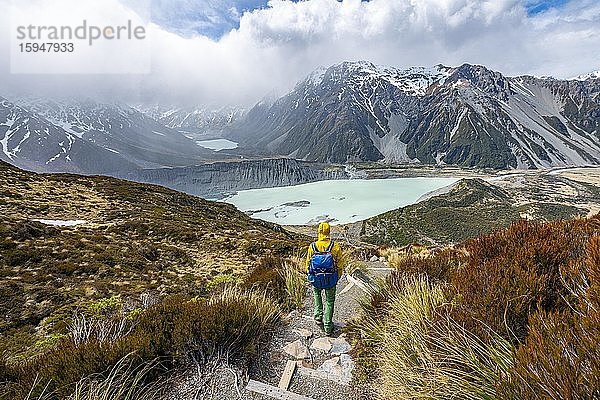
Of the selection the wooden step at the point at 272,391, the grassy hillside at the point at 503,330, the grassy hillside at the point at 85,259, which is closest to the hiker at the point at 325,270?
the grassy hillside at the point at 503,330

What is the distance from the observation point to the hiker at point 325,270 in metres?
4.48

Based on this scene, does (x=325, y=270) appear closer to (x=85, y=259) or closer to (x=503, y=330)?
(x=503, y=330)

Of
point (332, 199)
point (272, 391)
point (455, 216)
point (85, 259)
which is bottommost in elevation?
point (332, 199)

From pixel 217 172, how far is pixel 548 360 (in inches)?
6851

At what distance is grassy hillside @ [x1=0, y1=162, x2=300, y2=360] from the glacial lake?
63.7 metres

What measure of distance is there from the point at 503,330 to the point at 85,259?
14464mm

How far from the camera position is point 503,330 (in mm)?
2438

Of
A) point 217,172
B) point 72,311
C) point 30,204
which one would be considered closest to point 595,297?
point 72,311

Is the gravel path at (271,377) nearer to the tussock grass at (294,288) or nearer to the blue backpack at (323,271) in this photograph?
the blue backpack at (323,271)

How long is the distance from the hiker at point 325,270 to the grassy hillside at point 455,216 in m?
54.3

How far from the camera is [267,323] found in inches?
166

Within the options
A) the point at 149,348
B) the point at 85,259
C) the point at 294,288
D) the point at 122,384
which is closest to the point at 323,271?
the point at 294,288

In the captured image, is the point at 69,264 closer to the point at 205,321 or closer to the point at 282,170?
the point at 205,321

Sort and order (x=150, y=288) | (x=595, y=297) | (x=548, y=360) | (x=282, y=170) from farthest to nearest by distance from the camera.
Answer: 1. (x=282, y=170)
2. (x=150, y=288)
3. (x=595, y=297)
4. (x=548, y=360)
